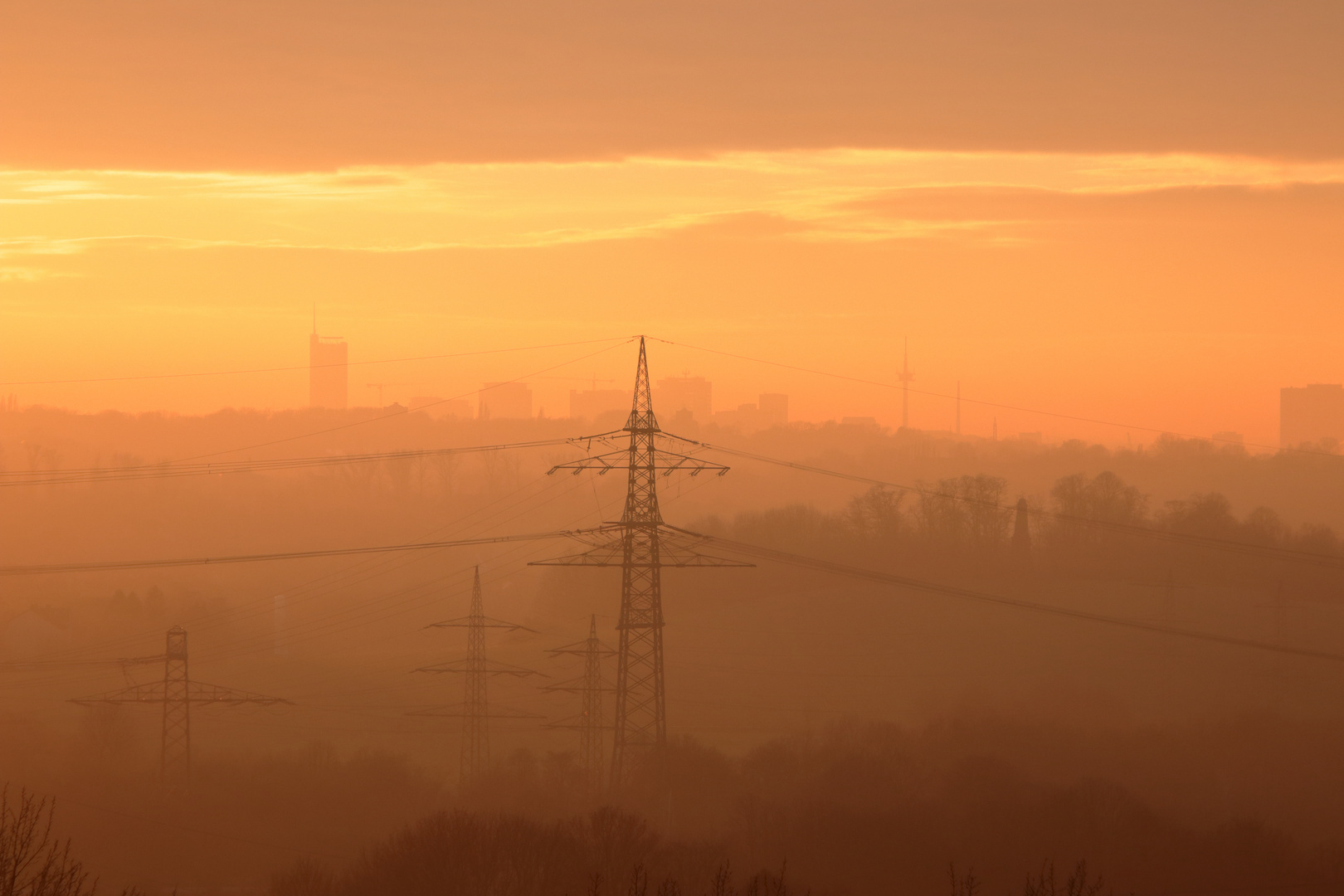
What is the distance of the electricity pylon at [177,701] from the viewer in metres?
38.8

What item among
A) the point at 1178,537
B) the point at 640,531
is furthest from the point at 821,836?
the point at 1178,537

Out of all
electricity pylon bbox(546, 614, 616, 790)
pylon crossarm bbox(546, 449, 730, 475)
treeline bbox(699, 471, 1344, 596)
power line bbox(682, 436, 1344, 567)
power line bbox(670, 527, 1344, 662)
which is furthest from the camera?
treeline bbox(699, 471, 1344, 596)

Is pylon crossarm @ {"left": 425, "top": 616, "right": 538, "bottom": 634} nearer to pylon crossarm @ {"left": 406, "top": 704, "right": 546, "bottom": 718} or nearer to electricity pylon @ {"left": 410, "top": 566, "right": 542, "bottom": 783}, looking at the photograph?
electricity pylon @ {"left": 410, "top": 566, "right": 542, "bottom": 783}

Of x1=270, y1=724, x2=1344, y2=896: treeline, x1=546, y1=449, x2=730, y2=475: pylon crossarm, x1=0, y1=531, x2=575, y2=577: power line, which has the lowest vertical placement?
x1=270, y1=724, x2=1344, y2=896: treeline

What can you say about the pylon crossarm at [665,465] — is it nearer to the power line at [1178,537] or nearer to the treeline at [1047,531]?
the power line at [1178,537]

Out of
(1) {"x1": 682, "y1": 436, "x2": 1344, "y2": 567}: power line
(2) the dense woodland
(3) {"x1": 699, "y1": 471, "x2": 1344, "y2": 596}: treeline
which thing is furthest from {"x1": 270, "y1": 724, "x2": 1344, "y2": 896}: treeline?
(3) {"x1": 699, "y1": 471, "x2": 1344, "y2": 596}: treeline

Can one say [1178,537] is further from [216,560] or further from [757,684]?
[216,560]

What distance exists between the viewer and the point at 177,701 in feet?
132

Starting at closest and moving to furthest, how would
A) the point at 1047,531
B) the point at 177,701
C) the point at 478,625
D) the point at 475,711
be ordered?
the point at 177,701
the point at 478,625
the point at 475,711
the point at 1047,531

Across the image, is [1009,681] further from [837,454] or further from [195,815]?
[837,454]

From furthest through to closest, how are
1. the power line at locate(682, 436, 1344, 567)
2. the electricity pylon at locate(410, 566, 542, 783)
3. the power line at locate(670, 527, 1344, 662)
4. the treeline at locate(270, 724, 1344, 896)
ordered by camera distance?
the power line at locate(682, 436, 1344, 567) < the power line at locate(670, 527, 1344, 662) < the electricity pylon at locate(410, 566, 542, 783) < the treeline at locate(270, 724, 1344, 896)

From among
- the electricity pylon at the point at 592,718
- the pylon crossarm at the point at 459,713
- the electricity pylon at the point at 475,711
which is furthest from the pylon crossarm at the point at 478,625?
the pylon crossarm at the point at 459,713

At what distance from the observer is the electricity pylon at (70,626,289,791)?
3875 centimetres

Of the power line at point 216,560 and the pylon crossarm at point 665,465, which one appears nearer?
the pylon crossarm at point 665,465
